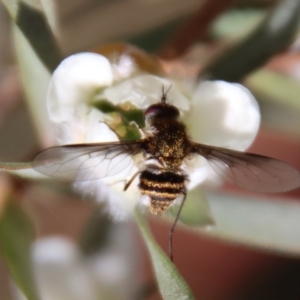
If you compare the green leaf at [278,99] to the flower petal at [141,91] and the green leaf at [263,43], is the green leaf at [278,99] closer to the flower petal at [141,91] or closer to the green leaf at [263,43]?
the green leaf at [263,43]

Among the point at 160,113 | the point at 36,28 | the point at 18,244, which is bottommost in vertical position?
the point at 18,244

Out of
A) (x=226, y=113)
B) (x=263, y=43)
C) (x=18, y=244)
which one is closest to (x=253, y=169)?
(x=226, y=113)

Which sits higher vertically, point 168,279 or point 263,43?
point 263,43

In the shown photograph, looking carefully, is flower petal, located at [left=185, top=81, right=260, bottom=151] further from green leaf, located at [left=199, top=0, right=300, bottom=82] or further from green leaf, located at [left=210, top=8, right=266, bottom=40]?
green leaf, located at [left=210, top=8, right=266, bottom=40]

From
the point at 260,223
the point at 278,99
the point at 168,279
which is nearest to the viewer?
Result: the point at 168,279

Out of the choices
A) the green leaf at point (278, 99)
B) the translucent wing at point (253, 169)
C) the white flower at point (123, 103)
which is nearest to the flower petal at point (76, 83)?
the white flower at point (123, 103)

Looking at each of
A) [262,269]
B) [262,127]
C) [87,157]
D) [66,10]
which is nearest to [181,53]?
[262,127]

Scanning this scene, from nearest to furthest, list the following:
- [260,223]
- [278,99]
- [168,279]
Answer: [168,279] → [260,223] → [278,99]

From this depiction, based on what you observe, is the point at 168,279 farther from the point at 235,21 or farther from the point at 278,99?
the point at 235,21
